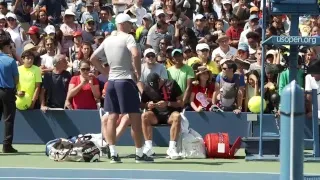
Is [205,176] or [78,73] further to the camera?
[78,73]

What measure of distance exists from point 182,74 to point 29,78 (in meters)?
2.48

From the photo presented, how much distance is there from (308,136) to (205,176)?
3672 mm

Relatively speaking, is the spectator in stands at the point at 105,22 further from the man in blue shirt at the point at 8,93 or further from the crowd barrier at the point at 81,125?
the man in blue shirt at the point at 8,93

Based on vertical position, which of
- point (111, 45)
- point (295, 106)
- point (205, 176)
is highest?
point (111, 45)

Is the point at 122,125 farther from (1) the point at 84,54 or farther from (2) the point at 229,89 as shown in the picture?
(1) the point at 84,54

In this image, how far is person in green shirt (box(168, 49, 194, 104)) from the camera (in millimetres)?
16031

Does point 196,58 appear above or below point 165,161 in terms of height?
above

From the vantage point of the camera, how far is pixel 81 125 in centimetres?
1609

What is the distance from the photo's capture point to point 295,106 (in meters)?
7.33

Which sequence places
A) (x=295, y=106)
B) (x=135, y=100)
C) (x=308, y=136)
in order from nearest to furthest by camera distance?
(x=295, y=106)
(x=135, y=100)
(x=308, y=136)

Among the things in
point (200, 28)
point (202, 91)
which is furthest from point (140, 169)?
point (200, 28)

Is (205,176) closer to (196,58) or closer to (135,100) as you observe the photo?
(135,100)

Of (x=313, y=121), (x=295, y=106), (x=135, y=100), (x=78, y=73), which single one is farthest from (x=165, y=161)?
(x=295, y=106)

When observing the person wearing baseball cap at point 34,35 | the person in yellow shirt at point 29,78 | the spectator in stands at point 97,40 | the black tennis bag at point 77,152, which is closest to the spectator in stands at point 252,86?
the black tennis bag at point 77,152
